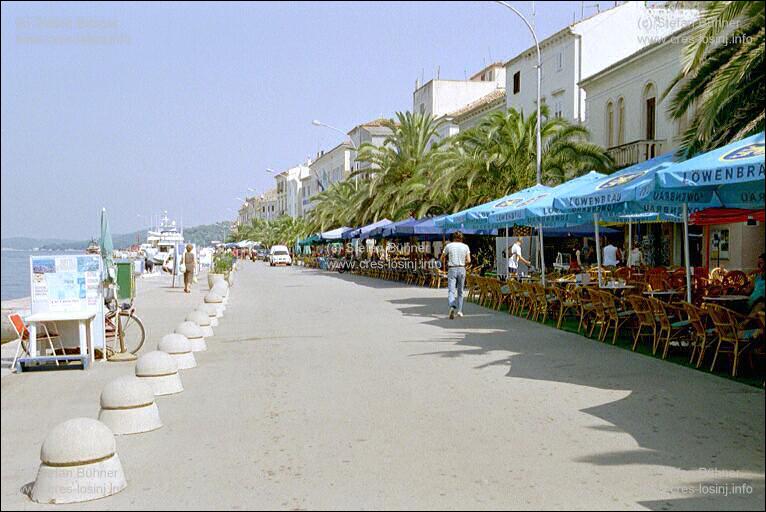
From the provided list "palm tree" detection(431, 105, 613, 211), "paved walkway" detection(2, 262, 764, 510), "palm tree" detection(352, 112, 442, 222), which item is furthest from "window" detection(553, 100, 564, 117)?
"paved walkway" detection(2, 262, 764, 510)

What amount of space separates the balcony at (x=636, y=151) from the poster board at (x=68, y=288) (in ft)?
65.5

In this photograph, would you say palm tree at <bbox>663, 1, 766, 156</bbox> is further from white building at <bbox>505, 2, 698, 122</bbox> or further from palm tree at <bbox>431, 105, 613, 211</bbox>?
white building at <bbox>505, 2, 698, 122</bbox>

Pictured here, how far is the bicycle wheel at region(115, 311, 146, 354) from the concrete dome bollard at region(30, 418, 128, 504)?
22.2 ft

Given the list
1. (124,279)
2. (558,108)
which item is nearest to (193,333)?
(124,279)

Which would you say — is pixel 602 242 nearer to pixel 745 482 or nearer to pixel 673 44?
pixel 673 44

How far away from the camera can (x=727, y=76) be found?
1091 centimetres

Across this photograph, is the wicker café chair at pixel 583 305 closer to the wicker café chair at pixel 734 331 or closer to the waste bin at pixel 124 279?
the wicker café chair at pixel 734 331

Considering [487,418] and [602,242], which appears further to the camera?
[602,242]

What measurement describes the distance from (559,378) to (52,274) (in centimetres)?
741

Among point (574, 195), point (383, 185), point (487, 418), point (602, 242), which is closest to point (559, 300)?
point (574, 195)

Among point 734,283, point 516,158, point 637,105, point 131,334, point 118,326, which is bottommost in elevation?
point 131,334

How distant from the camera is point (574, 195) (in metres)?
12.5

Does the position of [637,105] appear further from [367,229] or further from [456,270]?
[456,270]

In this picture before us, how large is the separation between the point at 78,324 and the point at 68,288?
579mm
